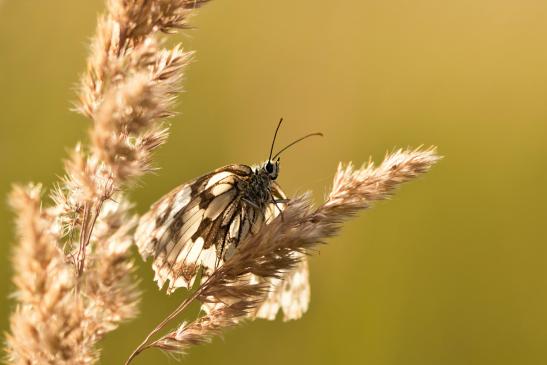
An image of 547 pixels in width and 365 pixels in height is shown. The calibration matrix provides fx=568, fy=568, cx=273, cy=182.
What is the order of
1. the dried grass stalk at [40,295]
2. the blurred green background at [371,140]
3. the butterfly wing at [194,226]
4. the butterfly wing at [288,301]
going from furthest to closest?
1. the blurred green background at [371,140]
2. the butterfly wing at [288,301]
3. the butterfly wing at [194,226]
4. the dried grass stalk at [40,295]

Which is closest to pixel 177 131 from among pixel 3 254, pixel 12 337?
pixel 3 254

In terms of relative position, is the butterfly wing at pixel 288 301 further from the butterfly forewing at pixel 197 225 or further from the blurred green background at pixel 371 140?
the blurred green background at pixel 371 140

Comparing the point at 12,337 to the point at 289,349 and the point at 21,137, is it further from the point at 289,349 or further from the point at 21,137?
the point at 21,137

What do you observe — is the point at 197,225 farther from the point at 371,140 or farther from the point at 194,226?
the point at 371,140

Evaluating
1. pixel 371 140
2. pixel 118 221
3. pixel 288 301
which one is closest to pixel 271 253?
pixel 118 221

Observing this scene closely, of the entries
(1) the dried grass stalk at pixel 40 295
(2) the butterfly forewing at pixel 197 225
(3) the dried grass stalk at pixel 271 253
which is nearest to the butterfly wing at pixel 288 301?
(2) the butterfly forewing at pixel 197 225
